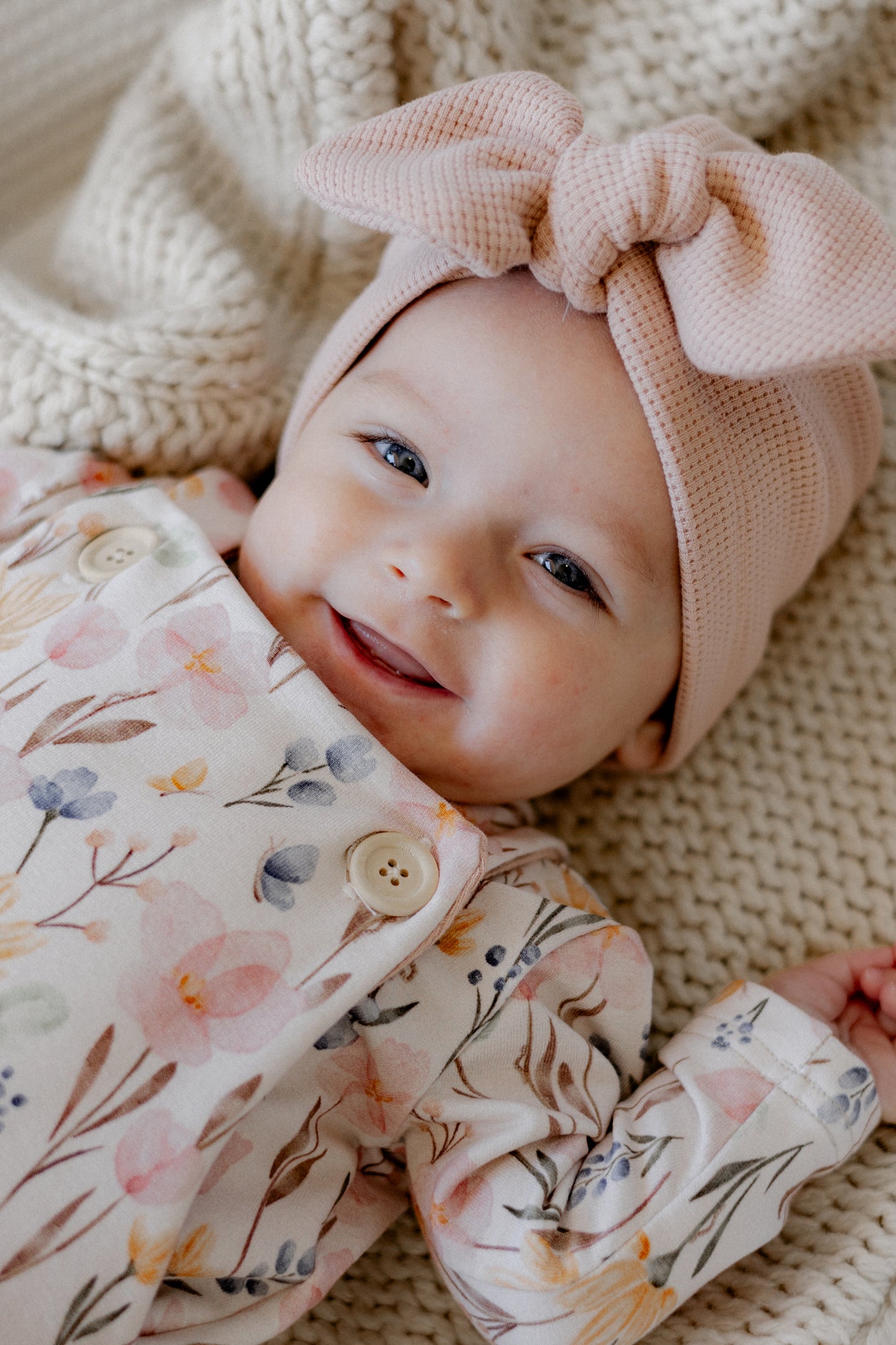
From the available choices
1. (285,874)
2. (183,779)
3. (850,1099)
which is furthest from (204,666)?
(850,1099)

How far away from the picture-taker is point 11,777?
1.01 meters

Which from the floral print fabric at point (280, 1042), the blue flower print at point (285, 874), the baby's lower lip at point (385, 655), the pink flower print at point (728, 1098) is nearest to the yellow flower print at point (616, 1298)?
the floral print fabric at point (280, 1042)

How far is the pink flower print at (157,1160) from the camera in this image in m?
0.90

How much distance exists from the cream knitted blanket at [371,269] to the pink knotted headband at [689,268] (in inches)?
7.7

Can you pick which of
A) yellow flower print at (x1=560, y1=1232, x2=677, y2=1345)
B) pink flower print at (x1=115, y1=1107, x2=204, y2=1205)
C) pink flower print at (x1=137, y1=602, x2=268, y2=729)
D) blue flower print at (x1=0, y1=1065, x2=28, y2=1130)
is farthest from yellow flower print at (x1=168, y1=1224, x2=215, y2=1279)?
pink flower print at (x1=137, y1=602, x2=268, y2=729)

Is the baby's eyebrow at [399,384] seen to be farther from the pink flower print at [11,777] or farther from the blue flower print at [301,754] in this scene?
the pink flower print at [11,777]

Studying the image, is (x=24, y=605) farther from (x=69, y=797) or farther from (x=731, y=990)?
(x=731, y=990)

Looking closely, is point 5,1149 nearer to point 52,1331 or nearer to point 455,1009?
point 52,1331

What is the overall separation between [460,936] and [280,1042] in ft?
0.75

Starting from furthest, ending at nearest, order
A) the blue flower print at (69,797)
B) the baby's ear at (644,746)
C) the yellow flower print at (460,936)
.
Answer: the baby's ear at (644,746)
the yellow flower print at (460,936)
the blue flower print at (69,797)

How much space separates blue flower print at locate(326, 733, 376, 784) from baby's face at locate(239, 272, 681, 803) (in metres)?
0.07

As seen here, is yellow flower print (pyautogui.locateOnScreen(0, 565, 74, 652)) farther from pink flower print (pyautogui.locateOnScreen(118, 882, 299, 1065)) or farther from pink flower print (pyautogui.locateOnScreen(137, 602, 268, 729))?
pink flower print (pyautogui.locateOnScreen(118, 882, 299, 1065))

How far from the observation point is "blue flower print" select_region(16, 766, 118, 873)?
0.99 meters

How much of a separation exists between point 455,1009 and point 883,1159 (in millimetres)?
528
